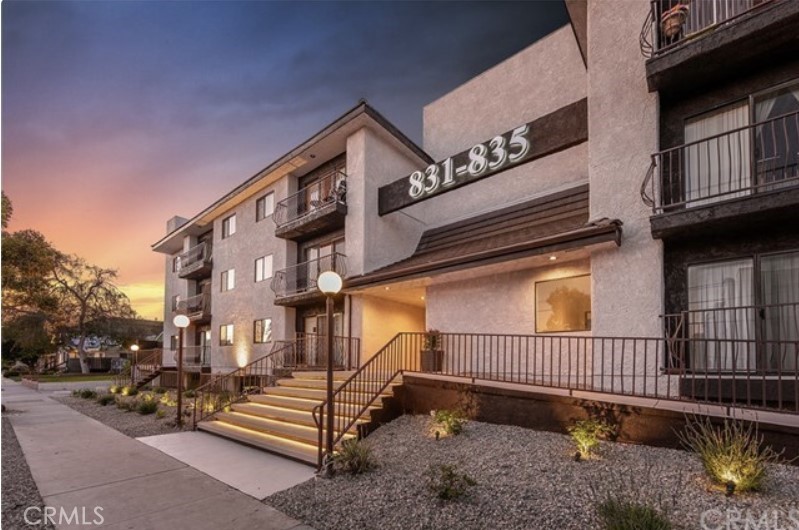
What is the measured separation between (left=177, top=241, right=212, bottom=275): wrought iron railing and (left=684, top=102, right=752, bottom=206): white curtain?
72.2ft

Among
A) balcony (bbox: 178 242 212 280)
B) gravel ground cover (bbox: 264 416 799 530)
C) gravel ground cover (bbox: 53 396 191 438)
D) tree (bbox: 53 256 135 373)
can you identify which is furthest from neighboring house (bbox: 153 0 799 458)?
tree (bbox: 53 256 135 373)

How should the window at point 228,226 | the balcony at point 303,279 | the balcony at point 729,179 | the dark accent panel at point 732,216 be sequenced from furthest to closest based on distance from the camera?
1. the window at point 228,226
2. the balcony at point 303,279
3. the balcony at point 729,179
4. the dark accent panel at point 732,216

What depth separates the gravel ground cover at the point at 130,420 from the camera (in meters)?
11.0

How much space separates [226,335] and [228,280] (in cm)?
275

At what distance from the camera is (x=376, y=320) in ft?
47.5

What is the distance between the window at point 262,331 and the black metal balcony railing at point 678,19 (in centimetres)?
1593

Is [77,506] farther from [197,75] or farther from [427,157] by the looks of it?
[427,157]

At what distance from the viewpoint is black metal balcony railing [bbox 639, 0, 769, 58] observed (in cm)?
782

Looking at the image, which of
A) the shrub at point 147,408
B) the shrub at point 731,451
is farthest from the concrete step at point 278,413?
the shrub at point 731,451

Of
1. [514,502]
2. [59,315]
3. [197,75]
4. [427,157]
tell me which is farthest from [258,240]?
[59,315]

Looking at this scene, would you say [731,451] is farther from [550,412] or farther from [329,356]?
[329,356]

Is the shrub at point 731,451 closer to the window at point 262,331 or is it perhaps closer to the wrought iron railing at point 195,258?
the window at point 262,331

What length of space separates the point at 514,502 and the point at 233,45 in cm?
1364

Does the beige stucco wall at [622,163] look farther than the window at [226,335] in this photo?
No
